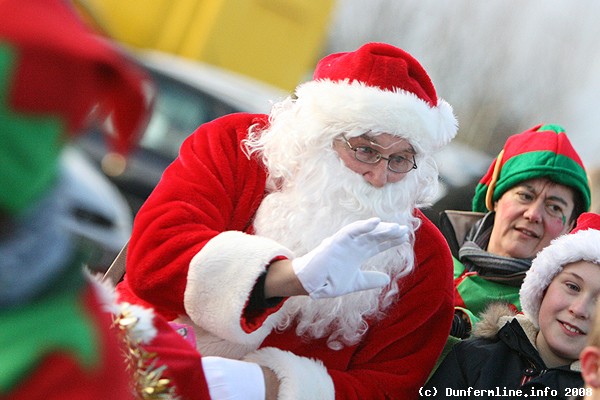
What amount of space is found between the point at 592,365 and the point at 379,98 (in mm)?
997

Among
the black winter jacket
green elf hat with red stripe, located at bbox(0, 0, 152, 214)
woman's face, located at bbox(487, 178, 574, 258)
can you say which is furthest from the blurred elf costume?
woman's face, located at bbox(487, 178, 574, 258)

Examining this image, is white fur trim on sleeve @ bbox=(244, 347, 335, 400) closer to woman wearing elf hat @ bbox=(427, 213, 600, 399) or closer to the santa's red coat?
the santa's red coat

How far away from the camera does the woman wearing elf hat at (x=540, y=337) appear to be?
2.59 metres

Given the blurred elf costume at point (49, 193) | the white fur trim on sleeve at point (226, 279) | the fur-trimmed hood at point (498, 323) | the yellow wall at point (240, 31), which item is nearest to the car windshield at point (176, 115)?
the yellow wall at point (240, 31)

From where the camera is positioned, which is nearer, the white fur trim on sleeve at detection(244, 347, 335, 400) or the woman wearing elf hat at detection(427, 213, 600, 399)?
the white fur trim on sleeve at detection(244, 347, 335, 400)

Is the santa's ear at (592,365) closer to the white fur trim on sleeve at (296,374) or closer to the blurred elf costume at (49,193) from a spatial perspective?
the white fur trim on sleeve at (296,374)

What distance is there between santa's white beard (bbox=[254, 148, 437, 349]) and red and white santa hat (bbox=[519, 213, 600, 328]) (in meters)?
0.37

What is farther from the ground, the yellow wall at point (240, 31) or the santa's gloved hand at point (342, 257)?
the santa's gloved hand at point (342, 257)

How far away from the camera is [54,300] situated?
1.14 meters

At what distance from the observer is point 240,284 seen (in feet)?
7.93

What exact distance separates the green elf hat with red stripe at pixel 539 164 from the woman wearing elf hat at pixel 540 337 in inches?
22.0

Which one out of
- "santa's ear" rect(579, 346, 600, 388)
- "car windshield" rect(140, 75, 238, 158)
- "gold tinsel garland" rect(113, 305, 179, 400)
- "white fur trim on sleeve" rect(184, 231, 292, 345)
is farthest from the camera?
"car windshield" rect(140, 75, 238, 158)

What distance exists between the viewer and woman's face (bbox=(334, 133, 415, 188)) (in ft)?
8.92

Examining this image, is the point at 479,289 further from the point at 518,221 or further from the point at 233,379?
the point at 233,379
